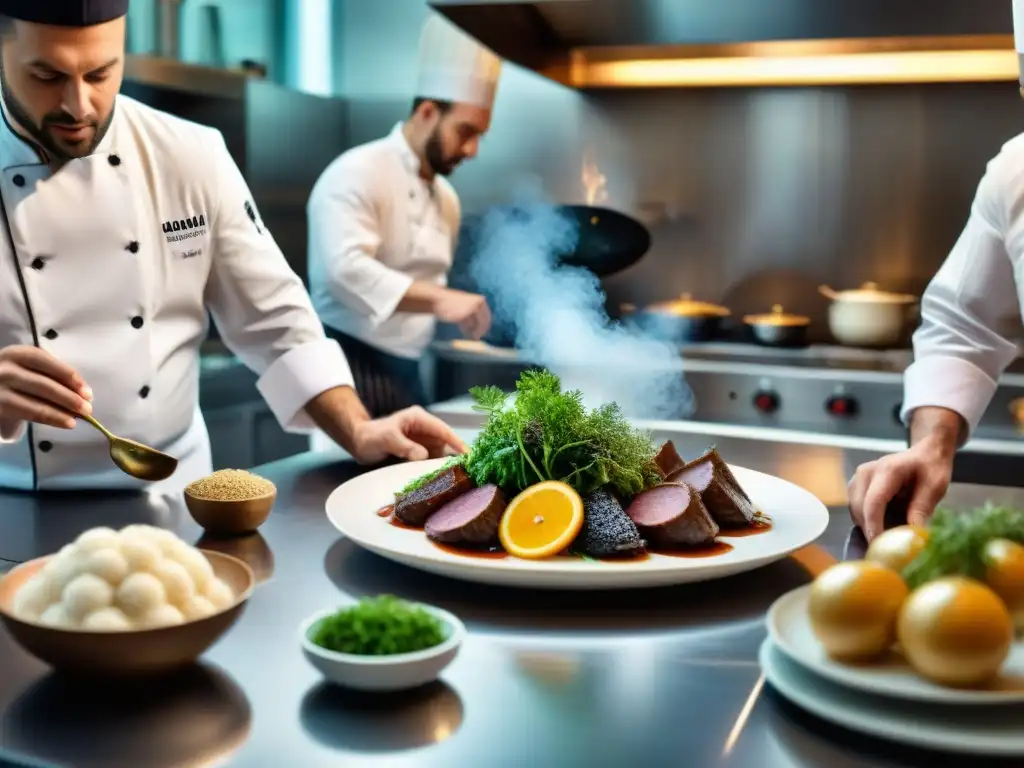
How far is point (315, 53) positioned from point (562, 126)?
1279 millimetres

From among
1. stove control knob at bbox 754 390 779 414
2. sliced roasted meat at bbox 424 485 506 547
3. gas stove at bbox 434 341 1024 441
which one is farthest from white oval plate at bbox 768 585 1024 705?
stove control knob at bbox 754 390 779 414

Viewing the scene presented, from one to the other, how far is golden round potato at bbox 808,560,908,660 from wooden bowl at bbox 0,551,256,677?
1.75 feet

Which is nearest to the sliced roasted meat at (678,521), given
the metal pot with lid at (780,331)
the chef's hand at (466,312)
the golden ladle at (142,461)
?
the golden ladle at (142,461)

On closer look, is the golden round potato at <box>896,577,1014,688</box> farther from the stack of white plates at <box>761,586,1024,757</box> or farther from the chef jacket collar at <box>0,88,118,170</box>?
the chef jacket collar at <box>0,88,118,170</box>

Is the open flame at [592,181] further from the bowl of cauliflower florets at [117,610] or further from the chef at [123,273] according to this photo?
the bowl of cauliflower florets at [117,610]

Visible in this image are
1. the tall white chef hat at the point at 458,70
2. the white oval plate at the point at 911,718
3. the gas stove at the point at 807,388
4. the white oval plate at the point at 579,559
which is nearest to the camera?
the white oval plate at the point at 911,718

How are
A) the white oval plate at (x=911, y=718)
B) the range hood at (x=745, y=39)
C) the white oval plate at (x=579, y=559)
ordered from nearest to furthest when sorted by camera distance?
the white oval plate at (x=911, y=718), the white oval plate at (x=579, y=559), the range hood at (x=745, y=39)

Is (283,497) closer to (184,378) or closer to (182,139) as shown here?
(184,378)

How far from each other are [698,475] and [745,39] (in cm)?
238

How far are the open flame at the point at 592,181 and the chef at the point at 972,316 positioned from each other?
2536mm

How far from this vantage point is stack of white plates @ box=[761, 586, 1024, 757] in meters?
0.88

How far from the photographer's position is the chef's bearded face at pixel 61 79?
1710 mm

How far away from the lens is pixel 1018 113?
155 inches

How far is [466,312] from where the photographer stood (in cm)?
358
